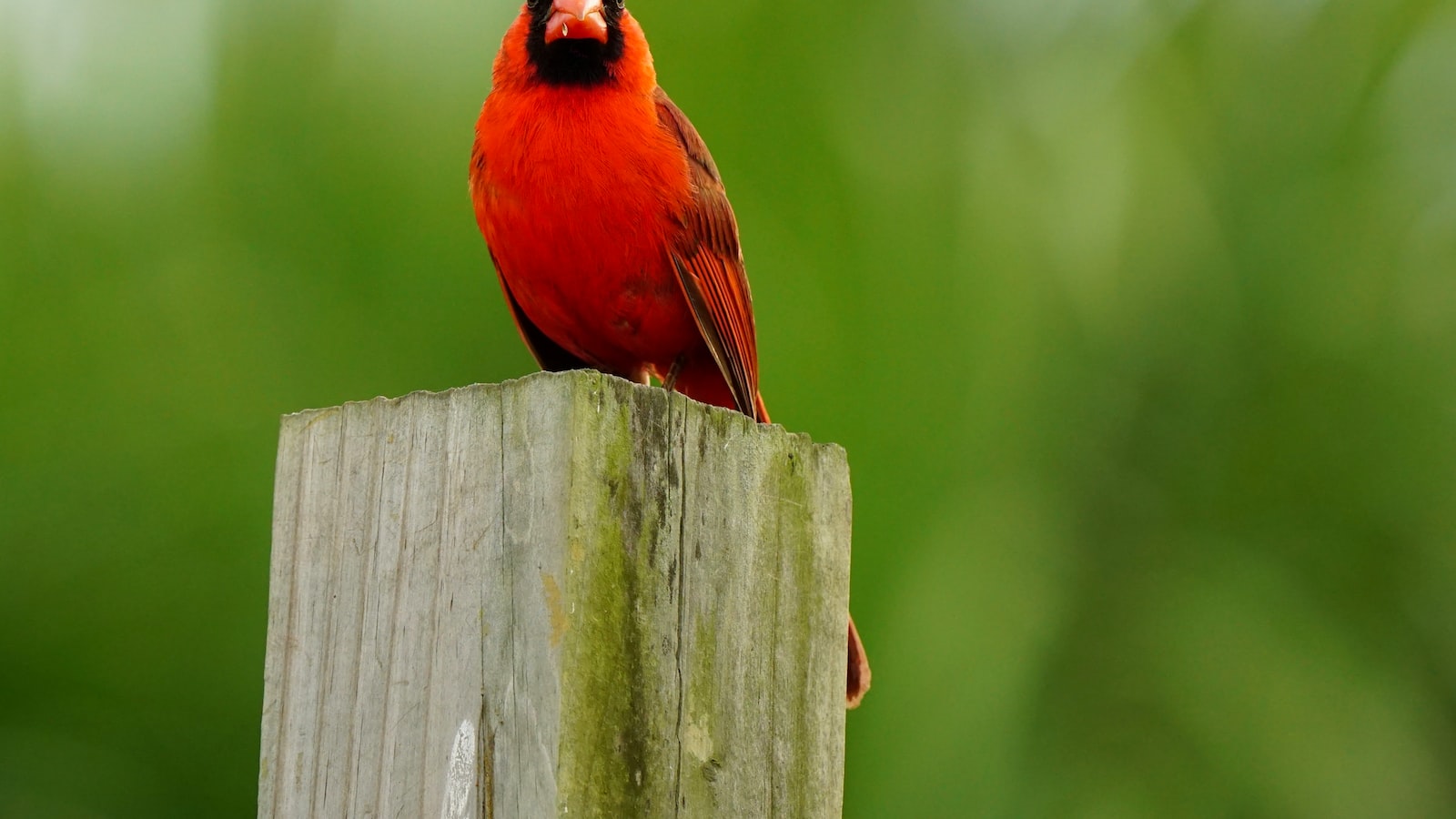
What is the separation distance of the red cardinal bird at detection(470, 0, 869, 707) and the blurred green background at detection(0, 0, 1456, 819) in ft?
3.05

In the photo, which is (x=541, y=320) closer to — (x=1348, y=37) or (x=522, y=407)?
(x=522, y=407)

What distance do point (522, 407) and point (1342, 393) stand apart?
3583 millimetres

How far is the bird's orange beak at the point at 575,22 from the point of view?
9.73ft

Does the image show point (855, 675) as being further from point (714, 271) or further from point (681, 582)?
point (714, 271)

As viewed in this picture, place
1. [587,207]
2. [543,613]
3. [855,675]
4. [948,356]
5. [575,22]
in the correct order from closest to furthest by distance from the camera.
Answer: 1. [543,613]
2. [855,675]
3. [587,207]
4. [575,22]
5. [948,356]

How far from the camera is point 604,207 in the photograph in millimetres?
2822

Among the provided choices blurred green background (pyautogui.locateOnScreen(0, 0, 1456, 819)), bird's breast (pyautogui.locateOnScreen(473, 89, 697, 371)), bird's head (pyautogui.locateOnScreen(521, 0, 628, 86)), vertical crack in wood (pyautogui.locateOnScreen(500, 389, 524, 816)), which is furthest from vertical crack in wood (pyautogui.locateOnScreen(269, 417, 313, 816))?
blurred green background (pyautogui.locateOnScreen(0, 0, 1456, 819))

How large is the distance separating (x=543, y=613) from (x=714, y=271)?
164cm

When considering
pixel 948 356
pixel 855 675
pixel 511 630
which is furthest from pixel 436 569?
pixel 948 356

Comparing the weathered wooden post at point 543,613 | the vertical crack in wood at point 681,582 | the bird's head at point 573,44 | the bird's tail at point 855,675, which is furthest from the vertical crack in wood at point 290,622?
the bird's head at point 573,44

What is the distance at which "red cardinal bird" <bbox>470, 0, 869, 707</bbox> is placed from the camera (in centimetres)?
283

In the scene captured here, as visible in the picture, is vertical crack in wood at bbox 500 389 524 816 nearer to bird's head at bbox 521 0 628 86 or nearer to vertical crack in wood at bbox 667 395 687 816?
vertical crack in wood at bbox 667 395 687 816

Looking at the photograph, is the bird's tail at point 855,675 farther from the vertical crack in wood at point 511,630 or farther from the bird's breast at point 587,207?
the bird's breast at point 587,207

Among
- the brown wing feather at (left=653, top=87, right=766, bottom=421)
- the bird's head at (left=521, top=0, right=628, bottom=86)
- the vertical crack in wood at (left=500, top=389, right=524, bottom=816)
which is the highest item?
the bird's head at (left=521, top=0, right=628, bottom=86)
